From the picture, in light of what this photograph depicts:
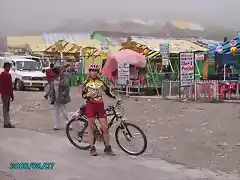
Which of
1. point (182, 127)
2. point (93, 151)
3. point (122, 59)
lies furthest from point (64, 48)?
point (93, 151)

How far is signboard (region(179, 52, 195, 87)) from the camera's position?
16.1 meters

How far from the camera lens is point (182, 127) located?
34.8ft

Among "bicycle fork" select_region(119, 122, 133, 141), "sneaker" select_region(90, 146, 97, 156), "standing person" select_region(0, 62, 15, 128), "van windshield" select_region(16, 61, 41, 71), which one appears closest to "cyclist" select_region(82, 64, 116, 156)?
"sneaker" select_region(90, 146, 97, 156)

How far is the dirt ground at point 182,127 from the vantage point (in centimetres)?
773

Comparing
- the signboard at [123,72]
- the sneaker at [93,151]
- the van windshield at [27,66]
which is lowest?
the sneaker at [93,151]

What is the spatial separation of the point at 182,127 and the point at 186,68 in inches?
233

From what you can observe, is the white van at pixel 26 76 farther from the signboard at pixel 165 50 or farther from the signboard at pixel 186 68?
the signboard at pixel 186 68

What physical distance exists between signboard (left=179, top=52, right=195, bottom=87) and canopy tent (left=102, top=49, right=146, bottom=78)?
4.41 metres

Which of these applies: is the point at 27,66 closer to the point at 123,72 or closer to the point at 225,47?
the point at 123,72

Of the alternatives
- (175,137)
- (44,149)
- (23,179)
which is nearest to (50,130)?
(44,149)

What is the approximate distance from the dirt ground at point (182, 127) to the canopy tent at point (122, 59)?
12.0ft

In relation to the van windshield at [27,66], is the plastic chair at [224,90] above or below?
below

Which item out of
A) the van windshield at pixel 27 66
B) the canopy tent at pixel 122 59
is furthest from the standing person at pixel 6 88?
the van windshield at pixel 27 66

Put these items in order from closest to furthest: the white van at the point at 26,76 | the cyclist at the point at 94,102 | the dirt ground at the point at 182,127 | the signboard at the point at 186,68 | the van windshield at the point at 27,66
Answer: the cyclist at the point at 94,102, the dirt ground at the point at 182,127, the signboard at the point at 186,68, the white van at the point at 26,76, the van windshield at the point at 27,66
